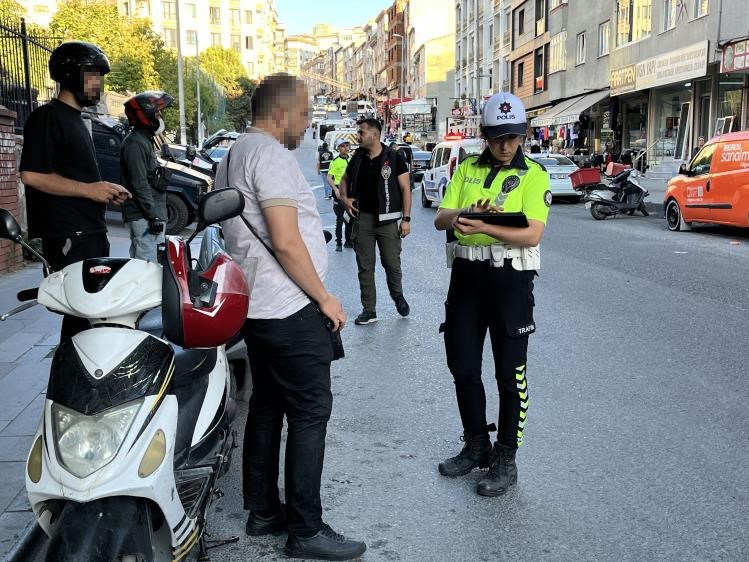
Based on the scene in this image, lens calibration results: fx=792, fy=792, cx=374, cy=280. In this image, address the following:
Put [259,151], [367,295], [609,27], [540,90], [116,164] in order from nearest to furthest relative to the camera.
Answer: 1. [259,151]
2. [367,295]
3. [116,164]
4. [609,27]
5. [540,90]

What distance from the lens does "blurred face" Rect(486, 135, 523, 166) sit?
12.2 ft

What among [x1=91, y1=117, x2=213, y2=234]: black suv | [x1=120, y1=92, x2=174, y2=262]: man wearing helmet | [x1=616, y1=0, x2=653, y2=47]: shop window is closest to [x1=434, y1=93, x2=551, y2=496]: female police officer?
[x1=120, y1=92, x2=174, y2=262]: man wearing helmet

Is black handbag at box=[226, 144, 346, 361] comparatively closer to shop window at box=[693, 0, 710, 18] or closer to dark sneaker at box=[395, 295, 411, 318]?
dark sneaker at box=[395, 295, 411, 318]

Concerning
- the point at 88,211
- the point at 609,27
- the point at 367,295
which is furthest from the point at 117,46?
the point at 88,211

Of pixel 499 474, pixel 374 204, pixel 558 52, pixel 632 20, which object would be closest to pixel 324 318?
pixel 499 474

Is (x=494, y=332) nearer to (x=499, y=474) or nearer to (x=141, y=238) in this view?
(x=499, y=474)

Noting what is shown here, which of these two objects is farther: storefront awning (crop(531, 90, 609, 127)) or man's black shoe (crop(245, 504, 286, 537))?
storefront awning (crop(531, 90, 609, 127))

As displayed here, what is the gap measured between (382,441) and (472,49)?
216 feet

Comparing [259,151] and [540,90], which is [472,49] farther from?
[259,151]

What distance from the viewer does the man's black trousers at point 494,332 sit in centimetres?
374

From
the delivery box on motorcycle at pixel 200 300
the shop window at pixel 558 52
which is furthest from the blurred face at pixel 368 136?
the shop window at pixel 558 52

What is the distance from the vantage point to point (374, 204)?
7.64 m

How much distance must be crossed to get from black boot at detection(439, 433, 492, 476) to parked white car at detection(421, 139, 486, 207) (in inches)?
588

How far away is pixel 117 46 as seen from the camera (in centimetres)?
3747
